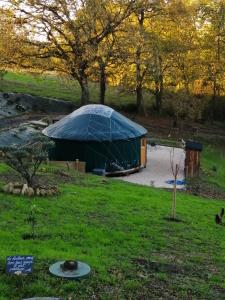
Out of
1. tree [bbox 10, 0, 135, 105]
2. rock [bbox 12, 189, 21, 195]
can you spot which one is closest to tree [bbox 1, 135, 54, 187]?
rock [bbox 12, 189, 21, 195]

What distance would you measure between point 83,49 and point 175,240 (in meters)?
25.4

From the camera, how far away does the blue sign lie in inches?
290

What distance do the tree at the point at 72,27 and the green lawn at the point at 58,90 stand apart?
19.1 ft

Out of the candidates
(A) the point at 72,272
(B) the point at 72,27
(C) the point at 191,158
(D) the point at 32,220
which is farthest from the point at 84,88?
(A) the point at 72,272

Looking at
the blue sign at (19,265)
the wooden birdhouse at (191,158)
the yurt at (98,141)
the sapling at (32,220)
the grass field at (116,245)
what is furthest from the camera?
the wooden birdhouse at (191,158)

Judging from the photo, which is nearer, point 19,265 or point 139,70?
point 19,265

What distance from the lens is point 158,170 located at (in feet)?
79.2

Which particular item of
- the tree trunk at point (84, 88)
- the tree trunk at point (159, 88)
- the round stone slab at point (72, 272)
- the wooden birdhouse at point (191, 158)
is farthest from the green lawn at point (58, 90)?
the round stone slab at point (72, 272)

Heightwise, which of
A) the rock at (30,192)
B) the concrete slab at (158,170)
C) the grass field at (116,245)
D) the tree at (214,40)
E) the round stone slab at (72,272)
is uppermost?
the tree at (214,40)

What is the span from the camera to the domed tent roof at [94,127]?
885 inches

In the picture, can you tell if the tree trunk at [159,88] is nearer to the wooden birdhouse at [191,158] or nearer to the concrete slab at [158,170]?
the concrete slab at [158,170]

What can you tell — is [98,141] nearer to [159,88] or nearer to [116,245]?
[116,245]

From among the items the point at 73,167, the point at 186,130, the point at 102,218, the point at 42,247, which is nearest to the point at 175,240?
the point at 102,218

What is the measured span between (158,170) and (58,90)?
24728 millimetres
